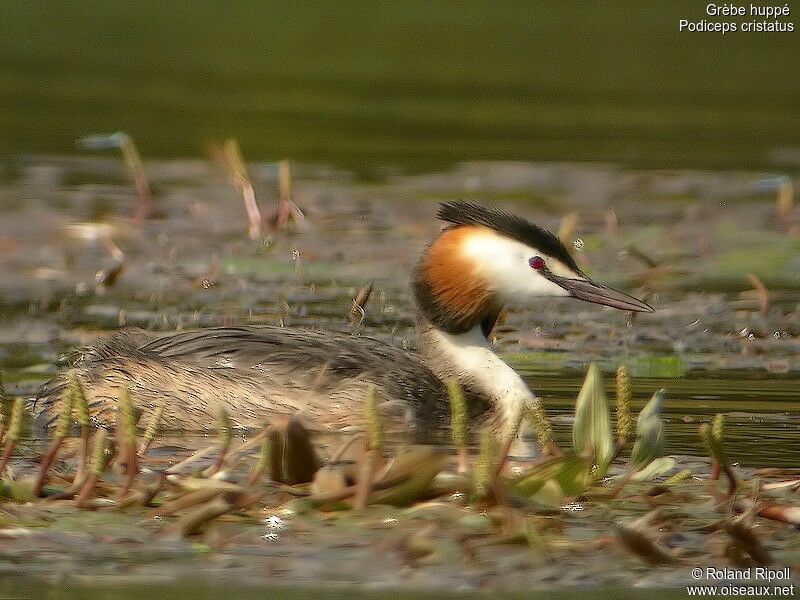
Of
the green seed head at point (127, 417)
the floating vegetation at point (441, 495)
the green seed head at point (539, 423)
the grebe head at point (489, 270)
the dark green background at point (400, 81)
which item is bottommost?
the floating vegetation at point (441, 495)

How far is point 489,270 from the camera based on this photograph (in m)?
8.69

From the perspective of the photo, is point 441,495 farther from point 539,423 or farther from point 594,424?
point 594,424

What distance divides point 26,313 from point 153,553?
4.85 metres

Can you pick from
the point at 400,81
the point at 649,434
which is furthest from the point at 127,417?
the point at 400,81

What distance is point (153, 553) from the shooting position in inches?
227

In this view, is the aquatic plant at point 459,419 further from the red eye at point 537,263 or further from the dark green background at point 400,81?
the dark green background at point 400,81

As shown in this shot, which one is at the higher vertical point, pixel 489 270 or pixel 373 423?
pixel 489 270

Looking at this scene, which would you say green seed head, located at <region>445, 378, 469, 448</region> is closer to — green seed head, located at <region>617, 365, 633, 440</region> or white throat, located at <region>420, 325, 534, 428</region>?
green seed head, located at <region>617, 365, 633, 440</region>

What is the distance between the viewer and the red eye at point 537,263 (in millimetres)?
8719

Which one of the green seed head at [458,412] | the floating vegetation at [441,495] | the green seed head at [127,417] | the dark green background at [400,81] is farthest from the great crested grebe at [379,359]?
the dark green background at [400,81]

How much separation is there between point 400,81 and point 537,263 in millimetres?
12679

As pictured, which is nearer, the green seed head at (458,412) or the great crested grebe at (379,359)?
the green seed head at (458,412)

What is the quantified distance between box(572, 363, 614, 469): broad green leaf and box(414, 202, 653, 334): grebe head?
2121mm

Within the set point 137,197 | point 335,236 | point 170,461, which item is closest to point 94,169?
point 137,197
